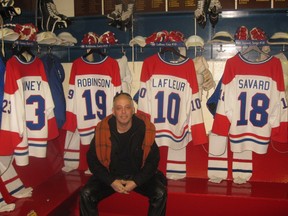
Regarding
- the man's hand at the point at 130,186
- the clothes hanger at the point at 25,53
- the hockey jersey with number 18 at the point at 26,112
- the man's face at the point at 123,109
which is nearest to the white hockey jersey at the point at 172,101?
the man's face at the point at 123,109

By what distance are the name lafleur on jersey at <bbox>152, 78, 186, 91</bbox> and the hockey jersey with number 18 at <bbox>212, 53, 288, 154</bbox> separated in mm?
324

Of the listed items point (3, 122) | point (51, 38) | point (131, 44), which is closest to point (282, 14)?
point (131, 44)

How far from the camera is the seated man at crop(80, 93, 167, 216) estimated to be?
7.25ft

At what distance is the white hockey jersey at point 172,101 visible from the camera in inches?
102

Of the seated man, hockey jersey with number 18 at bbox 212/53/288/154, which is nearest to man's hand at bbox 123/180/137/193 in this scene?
the seated man

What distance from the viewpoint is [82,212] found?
219cm

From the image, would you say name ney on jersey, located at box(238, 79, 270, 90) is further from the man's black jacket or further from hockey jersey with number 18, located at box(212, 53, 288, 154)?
the man's black jacket

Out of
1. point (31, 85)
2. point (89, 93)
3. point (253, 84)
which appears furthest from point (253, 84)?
point (31, 85)

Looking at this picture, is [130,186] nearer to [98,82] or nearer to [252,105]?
[98,82]

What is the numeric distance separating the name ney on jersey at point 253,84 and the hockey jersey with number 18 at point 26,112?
4.83 ft

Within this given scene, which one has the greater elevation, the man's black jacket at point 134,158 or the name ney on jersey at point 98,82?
the name ney on jersey at point 98,82

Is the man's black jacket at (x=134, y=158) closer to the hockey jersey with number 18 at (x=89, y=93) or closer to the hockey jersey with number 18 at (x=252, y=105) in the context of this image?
the hockey jersey with number 18 at (x=89, y=93)

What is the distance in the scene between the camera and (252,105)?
2518mm

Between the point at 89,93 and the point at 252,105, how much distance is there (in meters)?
1.34
